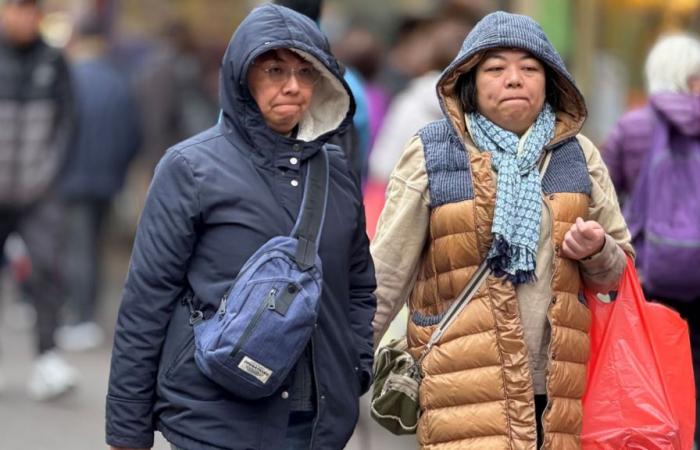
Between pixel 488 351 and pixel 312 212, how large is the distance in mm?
610

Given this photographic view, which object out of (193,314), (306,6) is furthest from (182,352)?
(306,6)

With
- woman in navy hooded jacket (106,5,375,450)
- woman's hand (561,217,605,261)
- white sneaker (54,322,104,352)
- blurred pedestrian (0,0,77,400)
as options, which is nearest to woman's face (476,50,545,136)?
woman's hand (561,217,605,261)

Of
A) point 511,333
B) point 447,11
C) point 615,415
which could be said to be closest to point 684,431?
point 615,415

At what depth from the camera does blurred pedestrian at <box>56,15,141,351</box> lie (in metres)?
11.8

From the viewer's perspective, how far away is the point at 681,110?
6.12m

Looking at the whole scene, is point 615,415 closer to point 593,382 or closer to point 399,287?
point 593,382

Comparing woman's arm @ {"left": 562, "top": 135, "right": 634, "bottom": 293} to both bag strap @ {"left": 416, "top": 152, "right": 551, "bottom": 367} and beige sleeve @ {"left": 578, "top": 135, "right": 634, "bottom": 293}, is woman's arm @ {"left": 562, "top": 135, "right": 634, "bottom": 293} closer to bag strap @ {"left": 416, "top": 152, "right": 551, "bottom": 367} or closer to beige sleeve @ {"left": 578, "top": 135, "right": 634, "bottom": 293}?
beige sleeve @ {"left": 578, "top": 135, "right": 634, "bottom": 293}

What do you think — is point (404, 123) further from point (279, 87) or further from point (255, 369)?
point (255, 369)

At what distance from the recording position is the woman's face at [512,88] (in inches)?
179

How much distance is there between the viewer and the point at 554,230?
448cm

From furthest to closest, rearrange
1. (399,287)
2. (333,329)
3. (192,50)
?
1. (192,50)
2. (399,287)
3. (333,329)

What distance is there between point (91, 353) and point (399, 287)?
678cm

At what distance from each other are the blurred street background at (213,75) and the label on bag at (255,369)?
148 inches

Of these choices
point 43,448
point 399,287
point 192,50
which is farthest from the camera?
point 192,50
